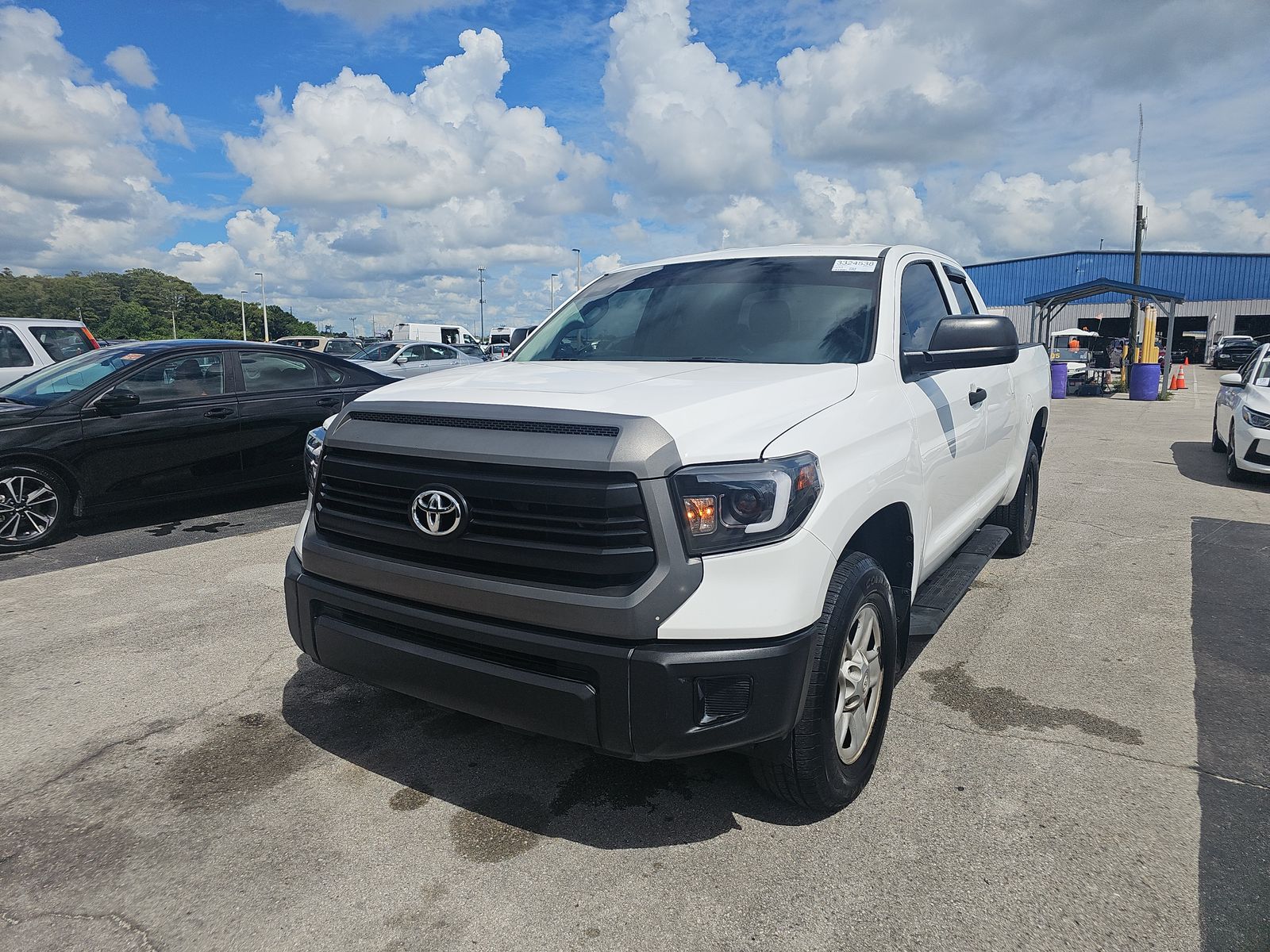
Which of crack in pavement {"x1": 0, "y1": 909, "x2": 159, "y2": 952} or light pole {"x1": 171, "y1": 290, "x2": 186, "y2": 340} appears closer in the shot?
crack in pavement {"x1": 0, "y1": 909, "x2": 159, "y2": 952}

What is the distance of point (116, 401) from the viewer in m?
6.53

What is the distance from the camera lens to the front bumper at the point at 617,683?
7.03 ft

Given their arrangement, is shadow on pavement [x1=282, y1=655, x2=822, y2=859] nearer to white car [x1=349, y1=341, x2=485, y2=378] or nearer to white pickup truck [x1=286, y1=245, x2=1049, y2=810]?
white pickup truck [x1=286, y1=245, x2=1049, y2=810]

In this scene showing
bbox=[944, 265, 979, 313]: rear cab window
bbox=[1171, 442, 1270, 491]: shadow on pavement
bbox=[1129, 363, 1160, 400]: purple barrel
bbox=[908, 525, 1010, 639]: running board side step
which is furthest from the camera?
bbox=[1129, 363, 1160, 400]: purple barrel

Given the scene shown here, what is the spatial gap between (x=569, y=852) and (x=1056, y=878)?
139 cm

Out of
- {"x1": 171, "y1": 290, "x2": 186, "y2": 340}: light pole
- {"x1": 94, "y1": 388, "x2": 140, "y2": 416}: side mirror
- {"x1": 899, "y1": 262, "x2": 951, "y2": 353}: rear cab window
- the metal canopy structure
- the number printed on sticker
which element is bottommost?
{"x1": 94, "y1": 388, "x2": 140, "y2": 416}: side mirror

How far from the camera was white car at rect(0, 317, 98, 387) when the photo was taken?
9844mm

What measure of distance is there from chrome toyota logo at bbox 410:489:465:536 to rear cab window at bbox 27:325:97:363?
32.6ft

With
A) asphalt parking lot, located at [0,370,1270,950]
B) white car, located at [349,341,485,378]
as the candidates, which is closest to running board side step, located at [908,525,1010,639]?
asphalt parking lot, located at [0,370,1270,950]

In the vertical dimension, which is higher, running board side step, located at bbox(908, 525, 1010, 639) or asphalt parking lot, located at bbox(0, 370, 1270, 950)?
running board side step, located at bbox(908, 525, 1010, 639)

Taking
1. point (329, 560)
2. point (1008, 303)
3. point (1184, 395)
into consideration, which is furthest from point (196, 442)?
point (1008, 303)

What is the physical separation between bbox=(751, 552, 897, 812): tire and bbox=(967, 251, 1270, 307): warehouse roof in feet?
181

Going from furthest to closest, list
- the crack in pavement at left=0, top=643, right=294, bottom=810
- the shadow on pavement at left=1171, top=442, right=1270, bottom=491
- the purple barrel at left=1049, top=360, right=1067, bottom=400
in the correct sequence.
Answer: the purple barrel at left=1049, top=360, right=1067, bottom=400 < the shadow on pavement at left=1171, top=442, right=1270, bottom=491 < the crack in pavement at left=0, top=643, right=294, bottom=810

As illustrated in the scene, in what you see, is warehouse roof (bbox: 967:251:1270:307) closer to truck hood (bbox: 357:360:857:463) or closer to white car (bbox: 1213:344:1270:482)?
white car (bbox: 1213:344:1270:482)
